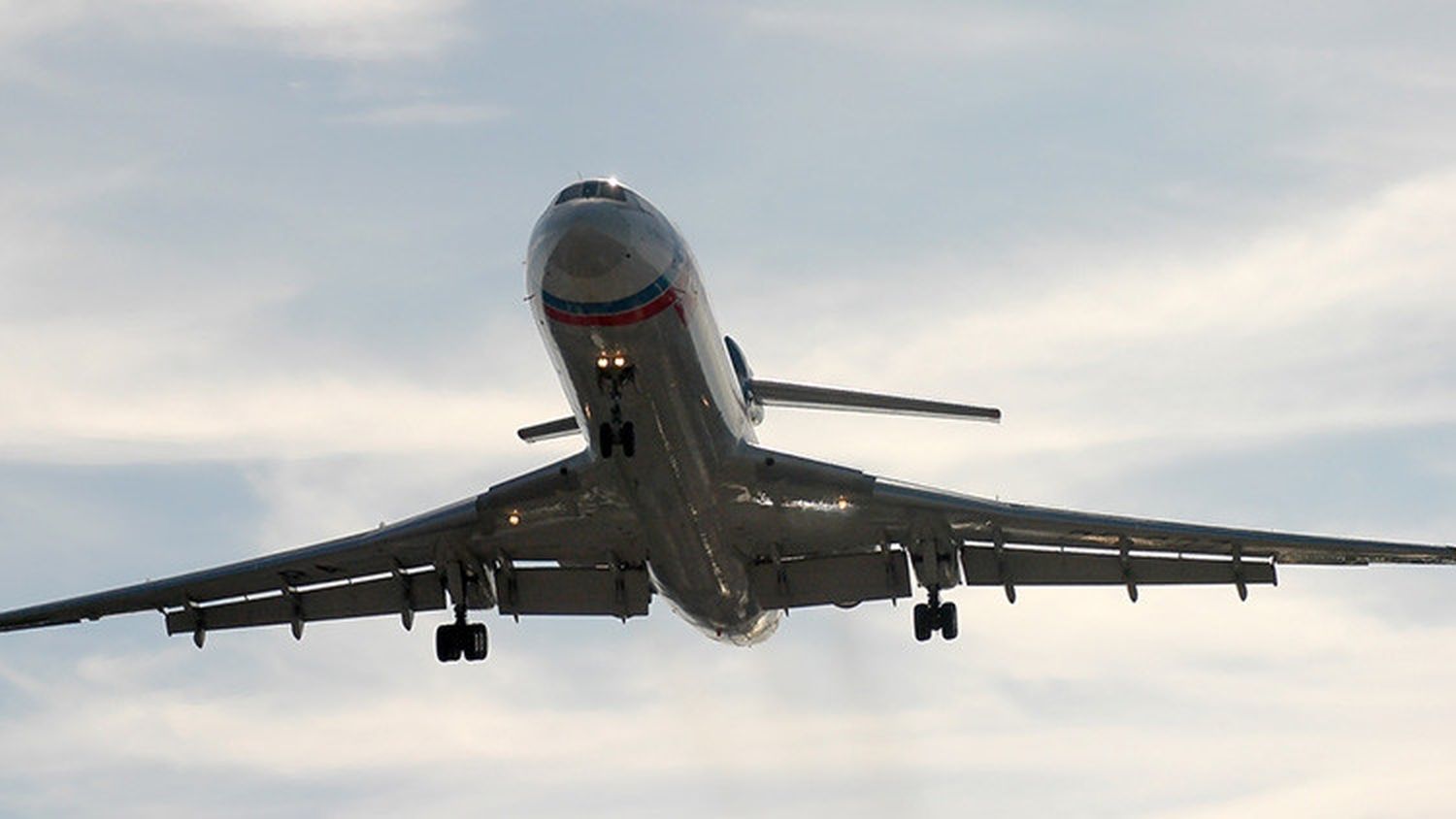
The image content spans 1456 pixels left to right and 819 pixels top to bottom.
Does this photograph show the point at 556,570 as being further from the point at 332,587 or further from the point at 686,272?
the point at 686,272

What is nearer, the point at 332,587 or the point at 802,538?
the point at 802,538

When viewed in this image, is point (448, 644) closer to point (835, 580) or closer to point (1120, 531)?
point (835, 580)

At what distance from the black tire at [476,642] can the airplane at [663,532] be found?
0.05 metres

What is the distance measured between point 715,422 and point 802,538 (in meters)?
3.99

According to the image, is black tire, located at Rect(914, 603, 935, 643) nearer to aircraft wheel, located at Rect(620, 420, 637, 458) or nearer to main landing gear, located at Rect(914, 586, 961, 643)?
main landing gear, located at Rect(914, 586, 961, 643)

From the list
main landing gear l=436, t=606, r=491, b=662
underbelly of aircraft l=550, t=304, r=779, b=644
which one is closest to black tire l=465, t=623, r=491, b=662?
main landing gear l=436, t=606, r=491, b=662

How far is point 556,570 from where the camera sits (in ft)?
119

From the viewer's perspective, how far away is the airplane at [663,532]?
29797mm

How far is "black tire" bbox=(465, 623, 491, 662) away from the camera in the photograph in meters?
36.2

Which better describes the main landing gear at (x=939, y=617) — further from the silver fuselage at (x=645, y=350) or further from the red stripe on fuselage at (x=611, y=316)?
the red stripe on fuselage at (x=611, y=316)

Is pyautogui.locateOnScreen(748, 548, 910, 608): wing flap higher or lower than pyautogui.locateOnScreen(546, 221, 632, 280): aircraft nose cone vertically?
lower

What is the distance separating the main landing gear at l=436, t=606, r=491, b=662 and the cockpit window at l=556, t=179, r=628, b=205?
8793mm

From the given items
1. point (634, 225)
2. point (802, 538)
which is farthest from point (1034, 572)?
point (634, 225)

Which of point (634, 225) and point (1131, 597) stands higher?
point (634, 225)
